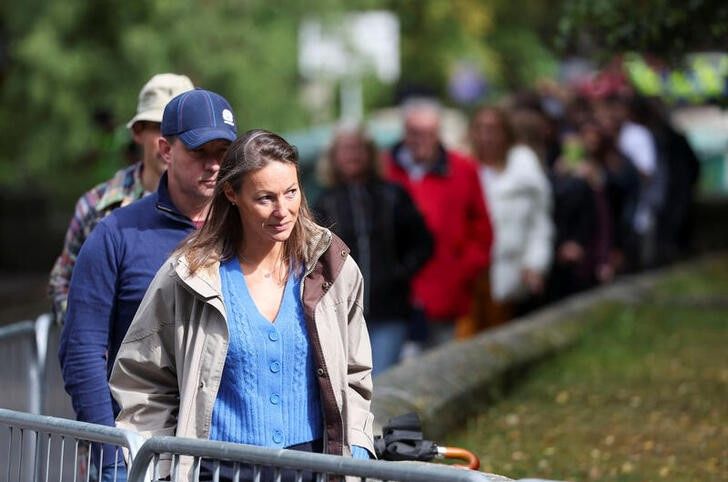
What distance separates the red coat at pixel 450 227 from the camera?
38.8 feet

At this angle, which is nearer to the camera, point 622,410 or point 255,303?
→ point 255,303

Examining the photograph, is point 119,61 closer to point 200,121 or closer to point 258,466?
point 200,121

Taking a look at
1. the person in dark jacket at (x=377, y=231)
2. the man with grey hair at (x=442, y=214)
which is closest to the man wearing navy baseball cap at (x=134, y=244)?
the person in dark jacket at (x=377, y=231)

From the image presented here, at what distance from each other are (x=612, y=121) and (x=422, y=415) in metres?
8.84

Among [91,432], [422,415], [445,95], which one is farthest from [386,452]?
[445,95]

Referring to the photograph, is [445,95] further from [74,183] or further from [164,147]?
[164,147]

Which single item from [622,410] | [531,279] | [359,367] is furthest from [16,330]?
[531,279]

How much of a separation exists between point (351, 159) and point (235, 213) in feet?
17.8

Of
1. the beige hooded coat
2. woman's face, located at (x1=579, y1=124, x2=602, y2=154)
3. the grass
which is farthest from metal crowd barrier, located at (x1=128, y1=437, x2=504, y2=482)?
woman's face, located at (x1=579, y1=124, x2=602, y2=154)

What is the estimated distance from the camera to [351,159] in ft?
34.2

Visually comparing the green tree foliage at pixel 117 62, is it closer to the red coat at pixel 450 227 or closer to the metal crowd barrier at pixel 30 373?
the red coat at pixel 450 227

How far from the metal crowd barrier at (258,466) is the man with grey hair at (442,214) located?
23.7ft

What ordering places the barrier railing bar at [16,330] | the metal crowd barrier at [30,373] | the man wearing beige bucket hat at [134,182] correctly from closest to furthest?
the man wearing beige bucket hat at [134,182] < the barrier railing bar at [16,330] < the metal crowd barrier at [30,373]

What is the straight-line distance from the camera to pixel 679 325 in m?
14.2
